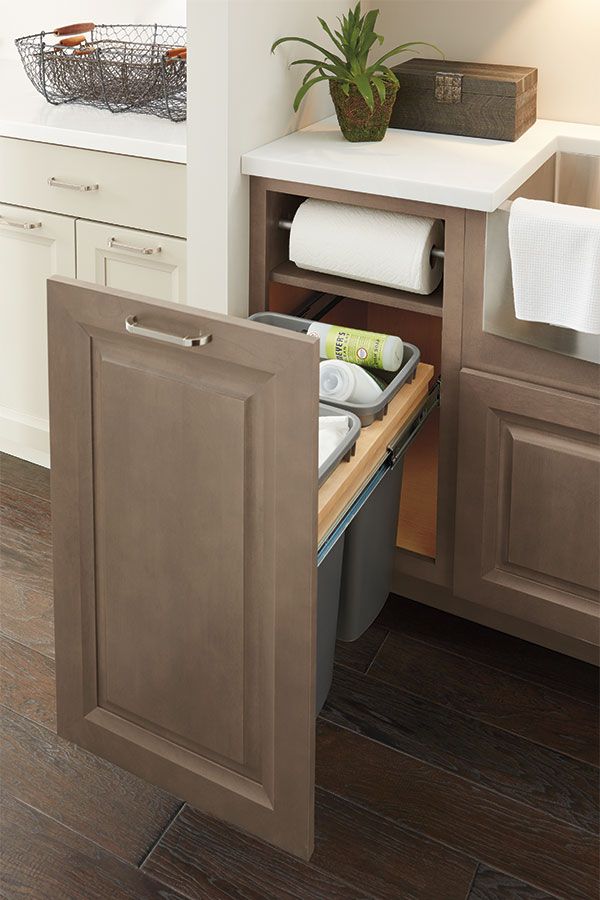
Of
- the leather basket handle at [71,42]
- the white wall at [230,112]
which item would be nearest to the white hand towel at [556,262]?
the white wall at [230,112]

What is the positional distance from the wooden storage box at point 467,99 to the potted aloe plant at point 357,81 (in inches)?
3.4

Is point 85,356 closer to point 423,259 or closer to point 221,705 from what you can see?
point 221,705

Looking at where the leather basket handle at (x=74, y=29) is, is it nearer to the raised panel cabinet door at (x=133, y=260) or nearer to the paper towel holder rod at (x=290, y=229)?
the raised panel cabinet door at (x=133, y=260)

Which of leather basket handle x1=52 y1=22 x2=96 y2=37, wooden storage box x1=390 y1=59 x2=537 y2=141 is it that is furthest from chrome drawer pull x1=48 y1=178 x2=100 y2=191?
wooden storage box x1=390 y1=59 x2=537 y2=141

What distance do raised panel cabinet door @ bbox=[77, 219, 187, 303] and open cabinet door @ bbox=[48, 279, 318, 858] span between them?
68 centimetres

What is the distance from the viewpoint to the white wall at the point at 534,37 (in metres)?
2.03

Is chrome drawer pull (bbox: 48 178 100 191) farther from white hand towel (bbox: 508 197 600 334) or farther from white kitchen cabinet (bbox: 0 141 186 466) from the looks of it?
white hand towel (bbox: 508 197 600 334)

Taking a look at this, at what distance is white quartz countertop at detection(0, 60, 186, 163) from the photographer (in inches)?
78.4

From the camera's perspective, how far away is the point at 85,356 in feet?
4.60

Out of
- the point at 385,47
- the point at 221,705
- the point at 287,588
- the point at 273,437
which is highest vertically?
the point at 385,47

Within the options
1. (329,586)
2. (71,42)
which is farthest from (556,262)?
(71,42)

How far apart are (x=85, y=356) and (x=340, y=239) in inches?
23.7

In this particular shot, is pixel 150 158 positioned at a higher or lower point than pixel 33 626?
higher

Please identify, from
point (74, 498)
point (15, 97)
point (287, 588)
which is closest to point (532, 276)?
point (287, 588)
